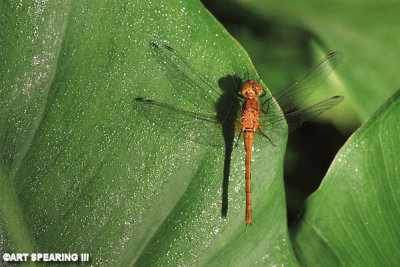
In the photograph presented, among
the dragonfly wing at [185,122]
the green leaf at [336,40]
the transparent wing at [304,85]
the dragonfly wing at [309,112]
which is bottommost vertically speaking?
the dragonfly wing at [185,122]

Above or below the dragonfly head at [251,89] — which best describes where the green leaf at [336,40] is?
above

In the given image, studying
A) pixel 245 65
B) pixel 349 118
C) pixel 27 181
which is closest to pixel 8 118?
pixel 27 181

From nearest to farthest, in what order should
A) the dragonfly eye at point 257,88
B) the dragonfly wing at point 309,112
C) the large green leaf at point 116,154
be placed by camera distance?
1. the large green leaf at point 116,154
2. the dragonfly eye at point 257,88
3. the dragonfly wing at point 309,112

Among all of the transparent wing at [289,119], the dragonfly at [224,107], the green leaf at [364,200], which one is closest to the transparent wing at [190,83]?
the dragonfly at [224,107]

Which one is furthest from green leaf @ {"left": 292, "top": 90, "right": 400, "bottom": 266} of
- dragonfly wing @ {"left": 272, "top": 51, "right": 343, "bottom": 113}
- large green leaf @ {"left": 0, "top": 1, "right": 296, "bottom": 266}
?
dragonfly wing @ {"left": 272, "top": 51, "right": 343, "bottom": 113}

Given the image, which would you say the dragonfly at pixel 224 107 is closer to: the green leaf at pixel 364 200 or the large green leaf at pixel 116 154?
the large green leaf at pixel 116 154

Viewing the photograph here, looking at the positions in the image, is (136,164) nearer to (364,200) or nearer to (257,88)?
(257,88)

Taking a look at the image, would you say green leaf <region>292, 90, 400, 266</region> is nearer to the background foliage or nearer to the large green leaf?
the background foliage
